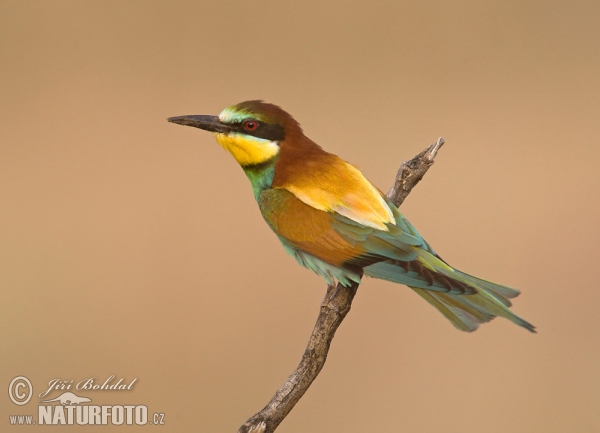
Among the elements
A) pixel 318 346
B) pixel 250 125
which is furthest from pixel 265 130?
pixel 318 346

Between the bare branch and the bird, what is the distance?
1.8 inches

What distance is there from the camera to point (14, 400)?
5.23 feet

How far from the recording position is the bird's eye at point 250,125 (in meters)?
1.43

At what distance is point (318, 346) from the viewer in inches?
52.9

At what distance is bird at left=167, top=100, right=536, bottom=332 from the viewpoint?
4.56 ft

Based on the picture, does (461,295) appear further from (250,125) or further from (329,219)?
(250,125)

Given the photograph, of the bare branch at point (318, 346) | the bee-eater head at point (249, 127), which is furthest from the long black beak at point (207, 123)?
the bare branch at point (318, 346)

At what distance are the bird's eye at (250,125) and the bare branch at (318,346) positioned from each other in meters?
0.35

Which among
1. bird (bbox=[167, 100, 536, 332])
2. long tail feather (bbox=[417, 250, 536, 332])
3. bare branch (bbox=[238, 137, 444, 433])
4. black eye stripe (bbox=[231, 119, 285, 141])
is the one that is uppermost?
black eye stripe (bbox=[231, 119, 285, 141])

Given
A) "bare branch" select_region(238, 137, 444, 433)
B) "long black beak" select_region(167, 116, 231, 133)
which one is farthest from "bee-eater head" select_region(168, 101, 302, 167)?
A: "bare branch" select_region(238, 137, 444, 433)

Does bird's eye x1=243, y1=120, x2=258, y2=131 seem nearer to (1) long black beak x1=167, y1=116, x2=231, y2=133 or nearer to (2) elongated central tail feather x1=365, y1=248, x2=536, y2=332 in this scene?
(1) long black beak x1=167, y1=116, x2=231, y2=133

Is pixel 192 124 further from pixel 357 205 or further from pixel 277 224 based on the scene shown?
pixel 357 205

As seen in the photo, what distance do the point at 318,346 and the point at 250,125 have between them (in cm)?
44

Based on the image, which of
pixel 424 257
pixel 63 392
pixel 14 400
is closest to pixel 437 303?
pixel 424 257
